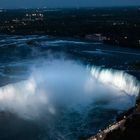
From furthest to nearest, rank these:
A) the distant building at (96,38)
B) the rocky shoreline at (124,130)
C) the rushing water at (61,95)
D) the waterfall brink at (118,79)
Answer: the distant building at (96,38) < the waterfall brink at (118,79) < the rushing water at (61,95) < the rocky shoreline at (124,130)

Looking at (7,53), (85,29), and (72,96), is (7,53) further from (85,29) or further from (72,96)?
(85,29)

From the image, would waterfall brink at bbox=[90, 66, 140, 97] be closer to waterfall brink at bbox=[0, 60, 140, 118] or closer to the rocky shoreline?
waterfall brink at bbox=[0, 60, 140, 118]

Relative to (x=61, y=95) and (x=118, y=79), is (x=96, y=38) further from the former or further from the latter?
(x=61, y=95)

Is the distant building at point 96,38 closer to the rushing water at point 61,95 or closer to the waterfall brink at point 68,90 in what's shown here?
the rushing water at point 61,95

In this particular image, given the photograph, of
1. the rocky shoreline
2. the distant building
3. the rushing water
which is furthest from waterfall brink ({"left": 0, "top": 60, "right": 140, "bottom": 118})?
the distant building

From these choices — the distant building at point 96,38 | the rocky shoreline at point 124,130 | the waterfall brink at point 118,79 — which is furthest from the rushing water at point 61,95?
the distant building at point 96,38

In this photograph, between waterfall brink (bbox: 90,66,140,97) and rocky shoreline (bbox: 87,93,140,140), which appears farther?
waterfall brink (bbox: 90,66,140,97)

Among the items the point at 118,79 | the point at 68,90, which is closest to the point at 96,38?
the point at 118,79

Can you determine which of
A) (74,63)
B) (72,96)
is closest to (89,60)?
(74,63)
